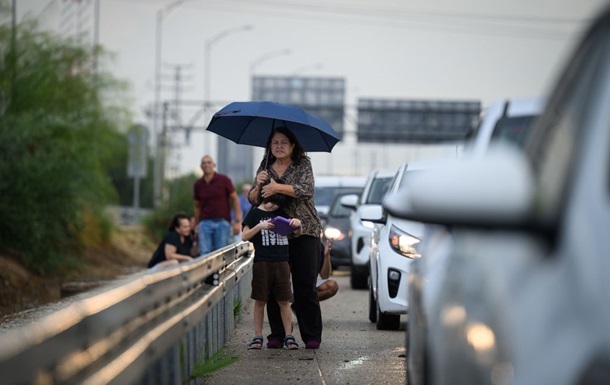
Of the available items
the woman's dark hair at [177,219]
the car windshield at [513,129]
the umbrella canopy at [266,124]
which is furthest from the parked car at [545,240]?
the woman's dark hair at [177,219]

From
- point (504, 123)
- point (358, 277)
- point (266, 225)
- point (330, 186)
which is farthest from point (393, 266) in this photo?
point (330, 186)

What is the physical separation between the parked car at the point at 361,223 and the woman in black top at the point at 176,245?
264 centimetres

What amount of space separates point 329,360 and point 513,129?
5709mm

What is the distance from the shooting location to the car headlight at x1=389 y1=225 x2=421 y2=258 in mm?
13406

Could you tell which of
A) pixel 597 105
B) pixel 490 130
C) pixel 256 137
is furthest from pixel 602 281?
pixel 256 137

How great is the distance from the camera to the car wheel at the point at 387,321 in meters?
13.9

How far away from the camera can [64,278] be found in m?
31.4

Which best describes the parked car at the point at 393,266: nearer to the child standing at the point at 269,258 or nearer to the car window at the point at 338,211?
the child standing at the point at 269,258

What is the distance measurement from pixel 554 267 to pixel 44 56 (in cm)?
3681

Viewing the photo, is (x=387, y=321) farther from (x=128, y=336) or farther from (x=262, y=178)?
(x=128, y=336)

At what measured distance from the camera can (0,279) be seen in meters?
27.5

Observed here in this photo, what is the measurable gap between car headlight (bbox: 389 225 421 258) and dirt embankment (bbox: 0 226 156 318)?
5.35 metres

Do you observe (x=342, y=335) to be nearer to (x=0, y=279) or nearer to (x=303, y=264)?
(x=303, y=264)

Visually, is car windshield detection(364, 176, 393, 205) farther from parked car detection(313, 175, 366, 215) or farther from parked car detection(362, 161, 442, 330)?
parked car detection(313, 175, 366, 215)
